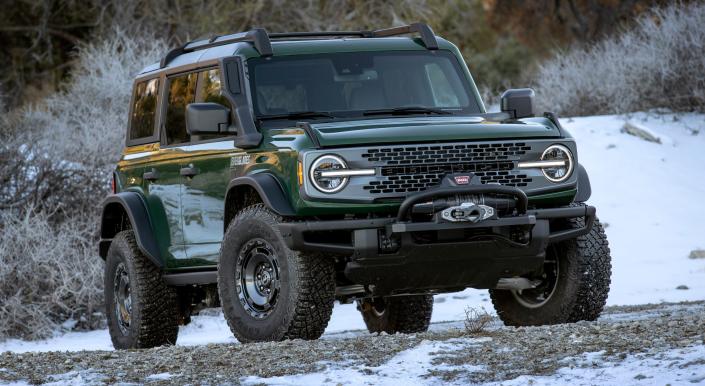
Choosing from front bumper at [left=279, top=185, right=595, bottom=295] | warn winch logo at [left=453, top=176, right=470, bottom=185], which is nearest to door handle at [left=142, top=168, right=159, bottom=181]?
front bumper at [left=279, top=185, right=595, bottom=295]

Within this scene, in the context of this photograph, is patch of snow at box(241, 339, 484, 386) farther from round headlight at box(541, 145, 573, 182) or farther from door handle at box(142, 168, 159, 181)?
door handle at box(142, 168, 159, 181)

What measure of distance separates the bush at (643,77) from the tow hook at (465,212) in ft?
48.0

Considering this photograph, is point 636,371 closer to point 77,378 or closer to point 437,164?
point 437,164

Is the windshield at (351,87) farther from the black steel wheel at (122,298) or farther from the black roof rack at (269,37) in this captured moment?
the black steel wheel at (122,298)

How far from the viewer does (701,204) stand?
763 inches

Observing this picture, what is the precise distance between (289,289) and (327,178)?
2.26ft

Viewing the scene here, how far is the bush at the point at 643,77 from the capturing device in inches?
898

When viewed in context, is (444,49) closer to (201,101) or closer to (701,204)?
(201,101)

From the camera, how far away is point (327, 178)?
8.34 metres

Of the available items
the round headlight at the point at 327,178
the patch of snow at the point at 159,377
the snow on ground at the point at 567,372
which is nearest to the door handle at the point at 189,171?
the round headlight at the point at 327,178

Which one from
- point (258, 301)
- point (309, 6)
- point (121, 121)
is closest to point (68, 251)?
point (121, 121)

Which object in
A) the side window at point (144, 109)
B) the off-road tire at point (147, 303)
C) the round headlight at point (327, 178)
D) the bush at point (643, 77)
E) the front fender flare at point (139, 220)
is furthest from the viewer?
the bush at point (643, 77)

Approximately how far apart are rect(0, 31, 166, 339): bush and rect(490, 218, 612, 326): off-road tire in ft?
24.4

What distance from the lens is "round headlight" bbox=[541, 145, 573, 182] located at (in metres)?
8.88
